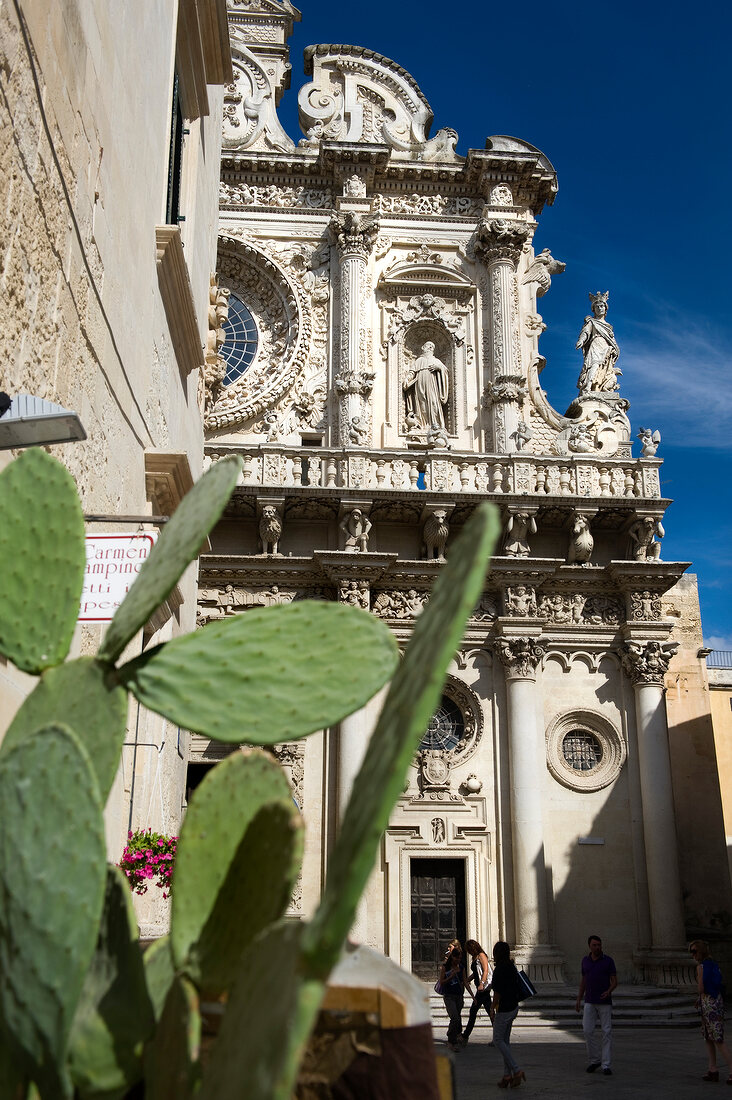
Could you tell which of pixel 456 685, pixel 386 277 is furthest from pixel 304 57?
pixel 456 685

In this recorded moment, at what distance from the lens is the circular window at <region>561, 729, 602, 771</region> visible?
19.1 meters

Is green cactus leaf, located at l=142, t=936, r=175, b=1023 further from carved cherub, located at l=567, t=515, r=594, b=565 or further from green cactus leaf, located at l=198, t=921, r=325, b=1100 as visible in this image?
carved cherub, located at l=567, t=515, r=594, b=565

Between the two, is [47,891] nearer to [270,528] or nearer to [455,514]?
[270,528]

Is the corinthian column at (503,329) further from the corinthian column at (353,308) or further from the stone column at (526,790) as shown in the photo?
the stone column at (526,790)

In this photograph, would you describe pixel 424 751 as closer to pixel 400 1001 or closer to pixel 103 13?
pixel 103 13

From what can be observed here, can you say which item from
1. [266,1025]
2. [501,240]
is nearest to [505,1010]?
[266,1025]

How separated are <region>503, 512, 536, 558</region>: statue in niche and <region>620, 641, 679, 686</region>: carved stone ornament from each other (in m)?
2.67

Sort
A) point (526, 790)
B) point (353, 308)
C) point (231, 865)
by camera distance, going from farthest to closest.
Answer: point (353, 308) < point (526, 790) < point (231, 865)

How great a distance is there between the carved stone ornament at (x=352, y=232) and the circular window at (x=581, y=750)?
424 inches

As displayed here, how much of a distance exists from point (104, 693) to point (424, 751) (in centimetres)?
1671

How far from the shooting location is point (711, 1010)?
9992 mm

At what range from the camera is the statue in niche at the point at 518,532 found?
62.8ft

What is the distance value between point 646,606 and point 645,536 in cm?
135

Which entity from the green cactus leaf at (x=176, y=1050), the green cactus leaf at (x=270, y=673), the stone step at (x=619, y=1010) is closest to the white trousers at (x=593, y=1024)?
the stone step at (x=619, y=1010)
